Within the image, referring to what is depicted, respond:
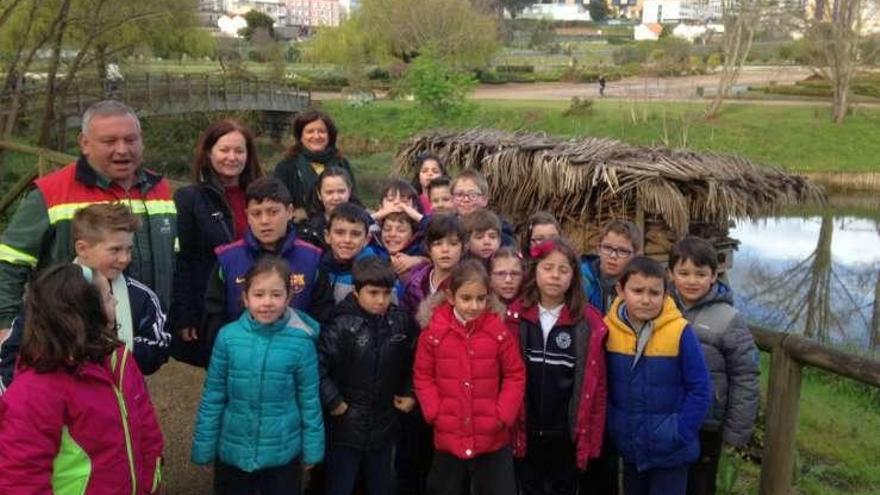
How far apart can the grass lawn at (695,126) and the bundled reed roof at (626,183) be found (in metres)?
14.9

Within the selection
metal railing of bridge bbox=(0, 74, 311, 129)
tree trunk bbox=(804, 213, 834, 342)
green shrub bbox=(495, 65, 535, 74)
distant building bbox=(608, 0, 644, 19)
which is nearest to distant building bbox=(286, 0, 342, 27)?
distant building bbox=(608, 0, 644, 19)

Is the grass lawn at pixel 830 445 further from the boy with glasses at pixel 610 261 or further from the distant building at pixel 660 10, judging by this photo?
the distant building at pixel 660 10

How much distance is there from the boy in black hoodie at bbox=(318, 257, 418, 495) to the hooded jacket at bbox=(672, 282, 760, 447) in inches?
43.4

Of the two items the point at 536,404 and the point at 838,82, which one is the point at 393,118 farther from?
the point at 536,404

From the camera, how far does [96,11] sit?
589 inches

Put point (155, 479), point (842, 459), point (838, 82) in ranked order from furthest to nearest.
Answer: point (838, 82) → point (842, 459) → point (155, 479)

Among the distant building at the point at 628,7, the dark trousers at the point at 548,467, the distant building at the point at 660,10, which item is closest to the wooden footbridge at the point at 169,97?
the dark trousers at the point at 548,467

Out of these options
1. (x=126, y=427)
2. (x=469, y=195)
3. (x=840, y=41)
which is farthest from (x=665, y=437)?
(x=840, y=41)

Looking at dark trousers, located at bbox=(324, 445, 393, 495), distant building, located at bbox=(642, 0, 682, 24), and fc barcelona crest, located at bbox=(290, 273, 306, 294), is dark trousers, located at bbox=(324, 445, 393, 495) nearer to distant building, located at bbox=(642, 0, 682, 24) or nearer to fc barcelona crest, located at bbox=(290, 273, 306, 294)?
fc barcelona crest, located at bbox=(290, 273, 306, 294)

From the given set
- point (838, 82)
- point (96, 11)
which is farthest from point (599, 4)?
point (96, 11)

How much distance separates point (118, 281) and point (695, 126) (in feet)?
87.5

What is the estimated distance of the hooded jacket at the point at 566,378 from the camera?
300 cm

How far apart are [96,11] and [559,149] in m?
10.4

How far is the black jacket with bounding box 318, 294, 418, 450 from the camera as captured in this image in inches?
117
